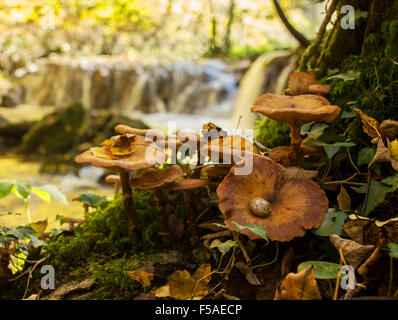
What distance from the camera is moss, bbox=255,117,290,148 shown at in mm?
2023

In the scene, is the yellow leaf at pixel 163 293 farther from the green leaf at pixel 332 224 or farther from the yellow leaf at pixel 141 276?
the green leaf at pixel 332 224

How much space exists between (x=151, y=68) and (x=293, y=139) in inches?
429

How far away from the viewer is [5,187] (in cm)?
187

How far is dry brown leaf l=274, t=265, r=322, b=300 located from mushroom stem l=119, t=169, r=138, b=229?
2.78 ft

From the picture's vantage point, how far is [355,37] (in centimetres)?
199

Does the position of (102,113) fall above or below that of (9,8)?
below

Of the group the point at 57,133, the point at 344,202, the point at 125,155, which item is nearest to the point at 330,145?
the point at 344,202

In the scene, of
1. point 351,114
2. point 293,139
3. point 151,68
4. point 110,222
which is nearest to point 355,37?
point 351,114

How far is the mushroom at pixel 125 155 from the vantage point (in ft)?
4.26

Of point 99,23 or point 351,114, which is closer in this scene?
point 351,114

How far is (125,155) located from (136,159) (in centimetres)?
8

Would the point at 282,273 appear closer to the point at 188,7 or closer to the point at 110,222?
the point at 110,222

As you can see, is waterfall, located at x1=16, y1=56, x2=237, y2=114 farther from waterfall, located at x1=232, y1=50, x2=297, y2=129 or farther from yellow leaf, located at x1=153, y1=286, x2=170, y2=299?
yellow leaf, located at x1=153, y1=286, x2=170, y2=299
